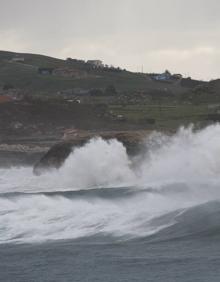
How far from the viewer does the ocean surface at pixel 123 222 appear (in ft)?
54.3

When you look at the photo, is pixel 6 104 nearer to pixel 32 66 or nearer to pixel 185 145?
pixel 185 145

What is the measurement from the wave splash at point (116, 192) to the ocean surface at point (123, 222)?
33 mm

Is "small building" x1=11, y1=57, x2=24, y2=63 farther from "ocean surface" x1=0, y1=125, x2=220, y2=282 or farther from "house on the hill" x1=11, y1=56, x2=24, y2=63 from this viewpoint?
"ocean surface" x1=0, y1=125, x2=220, y2=282

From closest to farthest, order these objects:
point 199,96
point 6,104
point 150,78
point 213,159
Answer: point 213,159, point 6,104, point 199,96, point 150,78

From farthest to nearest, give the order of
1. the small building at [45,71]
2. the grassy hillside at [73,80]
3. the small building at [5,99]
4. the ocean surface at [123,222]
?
the small building at [45,71]
the grassy hillside at [73,80]
the small building at [5,99]
the ocean surface at [123,222]

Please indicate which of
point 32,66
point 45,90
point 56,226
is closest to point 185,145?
point 56,226

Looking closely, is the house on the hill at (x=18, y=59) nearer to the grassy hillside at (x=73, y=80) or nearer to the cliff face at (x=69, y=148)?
the grassy hillside at (x=73, y=80)

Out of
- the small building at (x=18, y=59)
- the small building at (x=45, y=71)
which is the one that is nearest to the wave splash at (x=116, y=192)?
the small building at (x=45, y=71)

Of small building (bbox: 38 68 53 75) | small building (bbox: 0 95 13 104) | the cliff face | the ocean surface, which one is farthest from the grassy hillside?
the ocean surface

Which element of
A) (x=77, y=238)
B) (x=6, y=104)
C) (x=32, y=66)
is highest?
(x=32, y=66)

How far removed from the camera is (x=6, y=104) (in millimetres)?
67375

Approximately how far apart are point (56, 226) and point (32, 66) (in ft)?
454

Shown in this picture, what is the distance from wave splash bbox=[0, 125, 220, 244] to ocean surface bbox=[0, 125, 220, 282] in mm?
33

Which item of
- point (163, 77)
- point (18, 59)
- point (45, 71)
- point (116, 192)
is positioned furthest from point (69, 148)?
point (18, 59)
